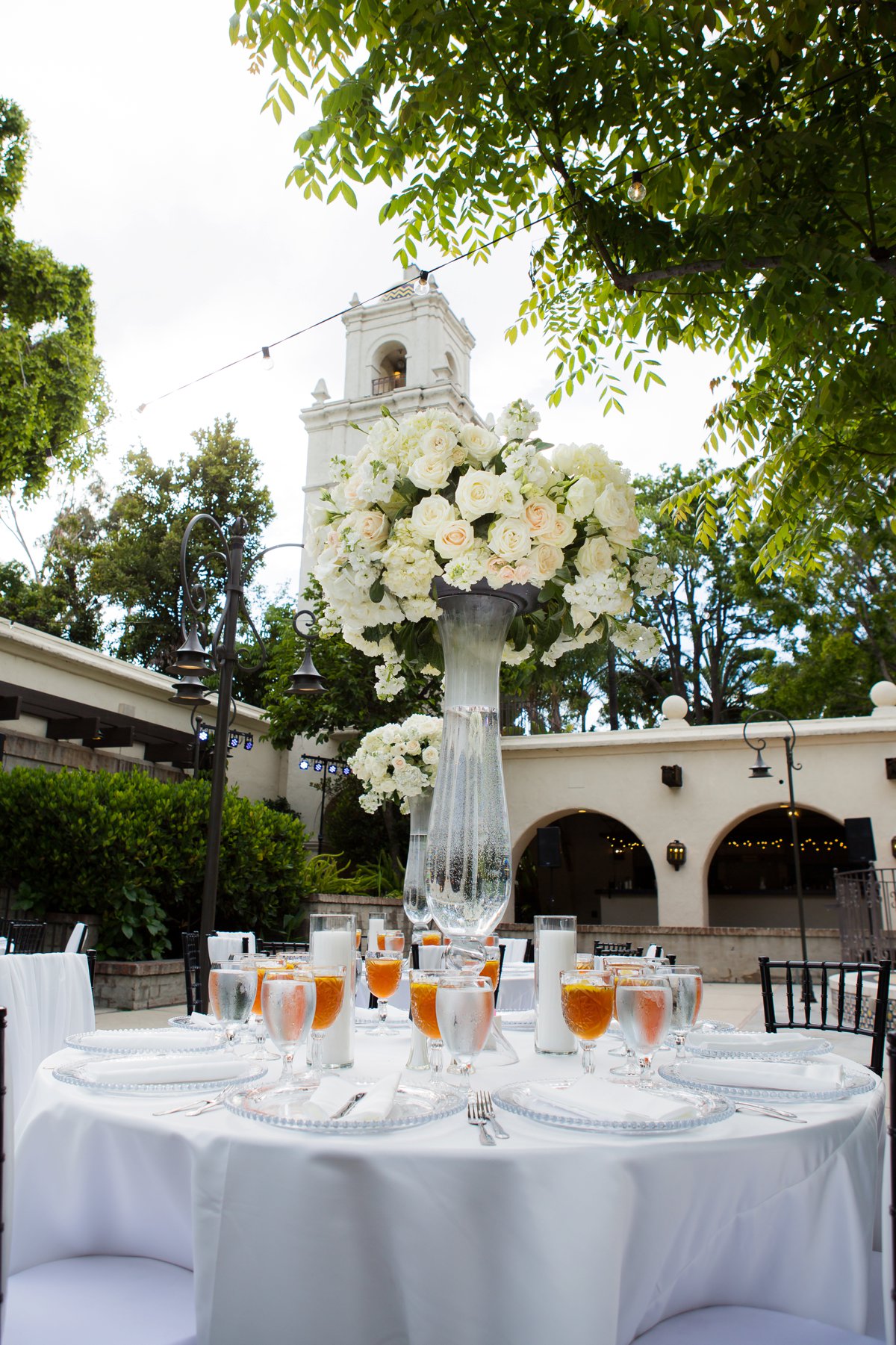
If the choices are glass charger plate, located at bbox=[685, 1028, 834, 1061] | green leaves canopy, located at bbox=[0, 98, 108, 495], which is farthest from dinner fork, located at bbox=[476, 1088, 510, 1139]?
green leaves canopy, located at bbox=[0, 98, 108, 495]

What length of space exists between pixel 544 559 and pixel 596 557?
0.17 meters

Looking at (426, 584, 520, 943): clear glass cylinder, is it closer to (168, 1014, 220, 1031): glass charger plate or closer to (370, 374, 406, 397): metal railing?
(168, 1014, 220, 1031): glass charger plate

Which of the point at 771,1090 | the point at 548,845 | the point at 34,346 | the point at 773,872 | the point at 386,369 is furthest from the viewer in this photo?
the point at 386,369

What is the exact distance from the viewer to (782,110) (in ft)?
10.2

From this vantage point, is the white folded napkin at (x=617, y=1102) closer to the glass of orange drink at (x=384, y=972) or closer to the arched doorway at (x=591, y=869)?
the glass of orange drink at (x=384, y=972)

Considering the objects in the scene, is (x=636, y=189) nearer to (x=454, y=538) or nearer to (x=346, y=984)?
(x=454, y=538)

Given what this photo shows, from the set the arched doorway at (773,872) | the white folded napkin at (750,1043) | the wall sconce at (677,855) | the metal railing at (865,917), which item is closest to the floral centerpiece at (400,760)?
the white folded napkin at (750,1043)

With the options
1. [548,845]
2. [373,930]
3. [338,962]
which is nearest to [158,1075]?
[338,962]

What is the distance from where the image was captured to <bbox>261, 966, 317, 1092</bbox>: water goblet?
1.32 meters

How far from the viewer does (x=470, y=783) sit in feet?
6.52

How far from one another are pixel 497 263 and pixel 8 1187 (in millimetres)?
3977

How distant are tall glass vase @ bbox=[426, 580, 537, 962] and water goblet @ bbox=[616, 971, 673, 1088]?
561mm

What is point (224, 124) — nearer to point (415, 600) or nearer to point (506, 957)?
point (415, 600)

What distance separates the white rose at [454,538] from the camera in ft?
6.49
